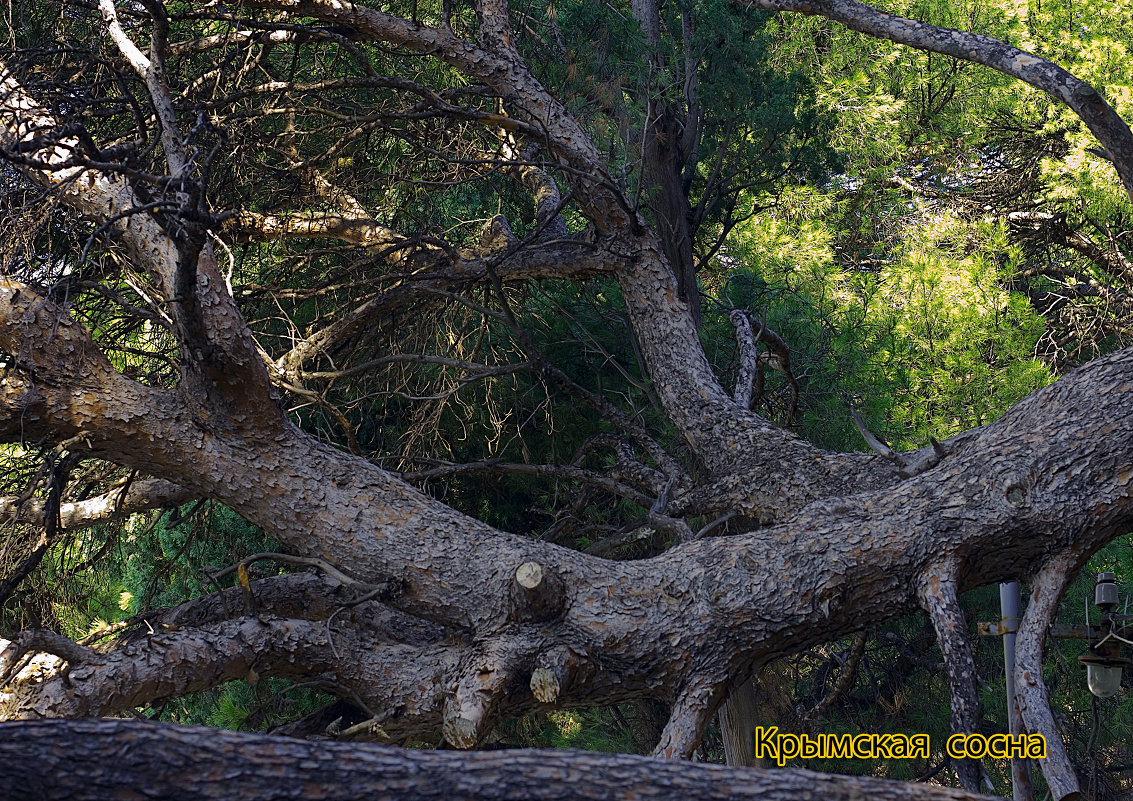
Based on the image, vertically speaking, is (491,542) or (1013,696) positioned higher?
(491,542)

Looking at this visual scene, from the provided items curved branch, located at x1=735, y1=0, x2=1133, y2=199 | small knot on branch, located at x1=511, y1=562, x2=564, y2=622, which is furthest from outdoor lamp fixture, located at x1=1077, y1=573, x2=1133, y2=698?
small knot on branch, located at x1=511, y1=562, x2=564, y2=622

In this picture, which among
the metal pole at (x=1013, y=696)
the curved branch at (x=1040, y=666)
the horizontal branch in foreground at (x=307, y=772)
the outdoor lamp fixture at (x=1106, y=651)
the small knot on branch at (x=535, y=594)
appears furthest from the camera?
the small knot on branch at (x=535, y=594)

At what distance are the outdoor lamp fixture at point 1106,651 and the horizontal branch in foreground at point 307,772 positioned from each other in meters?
2.07

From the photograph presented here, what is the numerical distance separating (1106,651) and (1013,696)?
0.46 meters

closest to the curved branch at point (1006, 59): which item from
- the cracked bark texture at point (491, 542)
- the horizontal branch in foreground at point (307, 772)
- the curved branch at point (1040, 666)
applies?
the cracked bark texture at point (491, 542)

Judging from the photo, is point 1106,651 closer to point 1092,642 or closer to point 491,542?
point 1092,642

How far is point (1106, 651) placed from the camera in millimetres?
3850

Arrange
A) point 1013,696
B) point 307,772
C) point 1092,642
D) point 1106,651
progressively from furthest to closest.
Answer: point 1092,642, point 1106,651, point 1013,696, point 307,772

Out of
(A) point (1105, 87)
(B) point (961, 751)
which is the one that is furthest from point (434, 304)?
(A) point (1105, 87)

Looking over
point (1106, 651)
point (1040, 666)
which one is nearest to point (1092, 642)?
point (1106, 651)

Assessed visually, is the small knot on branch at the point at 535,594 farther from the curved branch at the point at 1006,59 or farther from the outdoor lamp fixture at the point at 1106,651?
the curved branch at the point at 1006,59

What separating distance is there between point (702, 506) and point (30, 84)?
3525 millimetres

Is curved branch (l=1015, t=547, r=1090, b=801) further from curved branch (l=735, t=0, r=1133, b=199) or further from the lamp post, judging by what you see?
curved branch (l=735, t=0, r=1133, b=199)

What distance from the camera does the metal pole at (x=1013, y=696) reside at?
3514 millimetres
